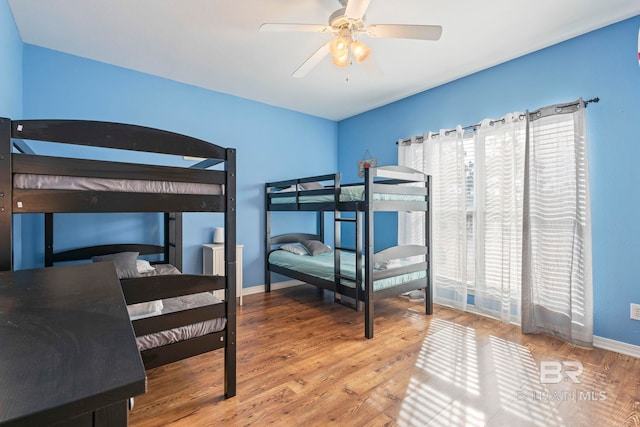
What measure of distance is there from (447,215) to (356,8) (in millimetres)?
2416

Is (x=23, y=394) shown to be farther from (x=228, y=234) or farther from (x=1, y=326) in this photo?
(x=228, y=234)

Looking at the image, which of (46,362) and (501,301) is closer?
(46,362)

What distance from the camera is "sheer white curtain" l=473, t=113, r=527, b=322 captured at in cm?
285

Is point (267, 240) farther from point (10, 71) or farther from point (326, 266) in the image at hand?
point (10, 71)

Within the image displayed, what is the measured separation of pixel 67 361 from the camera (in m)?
0.48

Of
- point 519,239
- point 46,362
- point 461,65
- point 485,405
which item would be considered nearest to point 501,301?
point 519,239

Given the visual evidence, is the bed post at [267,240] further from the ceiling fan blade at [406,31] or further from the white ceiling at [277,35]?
the ceiling fan blade at [406,31]

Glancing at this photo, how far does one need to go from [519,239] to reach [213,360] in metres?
2.84

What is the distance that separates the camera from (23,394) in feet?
1.29

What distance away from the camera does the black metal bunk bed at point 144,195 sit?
4.20 feet

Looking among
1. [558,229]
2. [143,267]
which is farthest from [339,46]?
[143,267]

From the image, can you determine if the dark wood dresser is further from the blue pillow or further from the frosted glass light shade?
the blue pillow

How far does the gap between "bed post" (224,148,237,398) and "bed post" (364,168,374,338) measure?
4.06 ft

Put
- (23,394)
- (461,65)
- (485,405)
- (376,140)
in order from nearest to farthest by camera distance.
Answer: (23,394) → (485,405) → (461,65) → (376,140)
